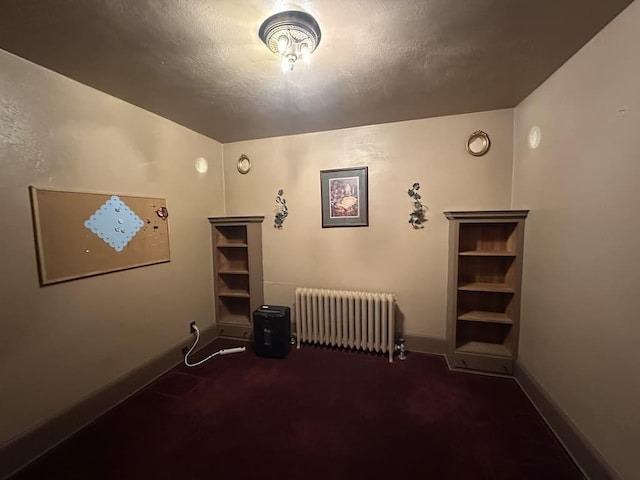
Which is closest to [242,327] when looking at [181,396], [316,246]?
[181,396]

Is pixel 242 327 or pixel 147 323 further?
pixel 242 327

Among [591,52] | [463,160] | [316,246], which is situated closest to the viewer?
[591,52]

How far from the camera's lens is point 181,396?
2.08m

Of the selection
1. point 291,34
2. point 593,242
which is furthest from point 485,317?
point 291,34

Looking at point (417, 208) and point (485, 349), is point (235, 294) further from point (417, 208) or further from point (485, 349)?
point (485, 349)

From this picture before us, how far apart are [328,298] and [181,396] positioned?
60.9 inches

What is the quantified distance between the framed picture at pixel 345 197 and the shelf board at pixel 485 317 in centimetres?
131

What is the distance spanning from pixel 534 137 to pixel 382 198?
1.30 meters

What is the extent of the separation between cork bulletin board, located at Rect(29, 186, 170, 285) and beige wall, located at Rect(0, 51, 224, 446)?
0.06 meters

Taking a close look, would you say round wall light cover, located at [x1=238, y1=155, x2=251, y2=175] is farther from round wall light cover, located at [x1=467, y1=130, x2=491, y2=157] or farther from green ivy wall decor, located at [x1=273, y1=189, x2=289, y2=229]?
round wall light cover, located at [x1=467, y1=130, x2=491, y2=157]

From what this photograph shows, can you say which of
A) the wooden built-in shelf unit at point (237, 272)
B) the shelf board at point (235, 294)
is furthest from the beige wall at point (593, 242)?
the shelf board at point (235, 294)

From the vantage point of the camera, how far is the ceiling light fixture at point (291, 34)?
1.19 metres

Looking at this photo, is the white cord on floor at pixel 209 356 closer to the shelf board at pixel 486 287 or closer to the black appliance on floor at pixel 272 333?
the black appliance on floor at pixel 272 333

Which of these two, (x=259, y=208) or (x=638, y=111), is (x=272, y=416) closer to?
(x=259, y=208)
